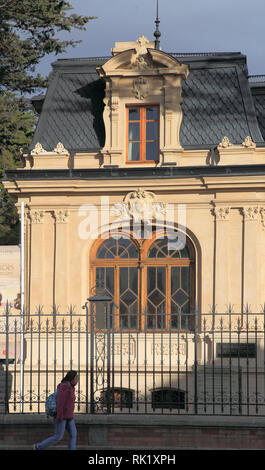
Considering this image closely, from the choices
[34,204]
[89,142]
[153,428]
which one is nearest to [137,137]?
[89,142]

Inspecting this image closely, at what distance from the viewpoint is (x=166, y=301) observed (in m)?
21.7

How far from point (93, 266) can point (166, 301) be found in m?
2.19

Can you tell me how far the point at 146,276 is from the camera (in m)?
21.9

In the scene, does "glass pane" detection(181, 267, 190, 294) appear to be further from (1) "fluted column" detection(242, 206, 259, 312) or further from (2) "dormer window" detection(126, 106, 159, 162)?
(2) "dormer window" detection(126, 106, 159, 162)

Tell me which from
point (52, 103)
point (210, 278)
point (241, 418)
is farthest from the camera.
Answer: point (52, 103)

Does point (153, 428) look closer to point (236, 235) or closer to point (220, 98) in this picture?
point (236, 235)

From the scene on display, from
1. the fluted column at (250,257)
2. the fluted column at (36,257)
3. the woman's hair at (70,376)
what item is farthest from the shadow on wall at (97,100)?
the woman's hair at (70,376)

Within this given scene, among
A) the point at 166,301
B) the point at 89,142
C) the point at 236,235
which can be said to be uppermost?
the point at 89,142

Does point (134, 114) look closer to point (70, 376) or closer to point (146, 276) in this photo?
point (146, 276)

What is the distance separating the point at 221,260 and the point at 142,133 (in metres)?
4.18

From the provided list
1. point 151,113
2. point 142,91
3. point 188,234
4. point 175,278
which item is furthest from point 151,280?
point 142,91

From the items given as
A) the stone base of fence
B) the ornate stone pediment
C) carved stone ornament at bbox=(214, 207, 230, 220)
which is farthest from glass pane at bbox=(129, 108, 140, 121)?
the stone base of fence

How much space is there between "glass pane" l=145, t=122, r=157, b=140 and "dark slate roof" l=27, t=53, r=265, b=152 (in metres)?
0.76

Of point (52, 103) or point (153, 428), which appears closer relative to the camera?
point (153, 428)
